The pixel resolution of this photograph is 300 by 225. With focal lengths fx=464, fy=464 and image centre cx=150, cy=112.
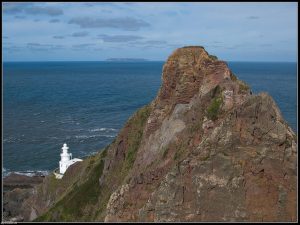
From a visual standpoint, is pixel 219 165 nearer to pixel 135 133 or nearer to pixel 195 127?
pixel 195 127

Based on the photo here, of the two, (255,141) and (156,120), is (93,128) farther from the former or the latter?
(255,141)

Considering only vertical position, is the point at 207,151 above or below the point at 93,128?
above

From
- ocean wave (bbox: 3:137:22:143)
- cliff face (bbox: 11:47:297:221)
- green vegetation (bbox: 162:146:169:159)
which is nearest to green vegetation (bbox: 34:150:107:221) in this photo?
cliff face (bbox: 11:47:297:221)

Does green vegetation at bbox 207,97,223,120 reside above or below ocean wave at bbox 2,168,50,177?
above

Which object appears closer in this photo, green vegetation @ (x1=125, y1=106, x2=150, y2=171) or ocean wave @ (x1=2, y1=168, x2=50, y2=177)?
green vegetation @ (x1=125, y1=106, x2=150, y2=171)

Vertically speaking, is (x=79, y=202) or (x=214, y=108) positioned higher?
(x=214, y=108)

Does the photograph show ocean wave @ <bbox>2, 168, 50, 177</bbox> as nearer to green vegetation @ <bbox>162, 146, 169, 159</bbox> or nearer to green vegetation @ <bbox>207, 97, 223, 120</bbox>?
green vegetation @ <bbox>162, 146, 169, 159</bbox>

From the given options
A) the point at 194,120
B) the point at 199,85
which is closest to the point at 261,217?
the point at 194,120

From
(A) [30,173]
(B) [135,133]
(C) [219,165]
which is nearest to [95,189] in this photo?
(B) [135,133]

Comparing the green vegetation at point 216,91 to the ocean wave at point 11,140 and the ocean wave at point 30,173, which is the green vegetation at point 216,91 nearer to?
the ocean wave at point 30,173
